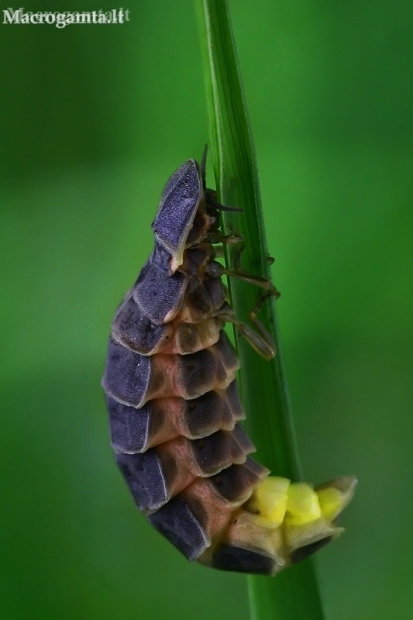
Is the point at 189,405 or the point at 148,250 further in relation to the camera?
the point at 148,250

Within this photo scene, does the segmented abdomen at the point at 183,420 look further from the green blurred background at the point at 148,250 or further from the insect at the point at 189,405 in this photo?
the green blurred background at the point at 148,250

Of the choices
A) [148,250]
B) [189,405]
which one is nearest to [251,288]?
[189,405]

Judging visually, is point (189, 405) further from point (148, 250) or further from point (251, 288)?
point (148, 250)

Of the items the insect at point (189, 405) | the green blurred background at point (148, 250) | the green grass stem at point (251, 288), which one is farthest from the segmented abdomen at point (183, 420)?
the green blurred background at point (148, 250)

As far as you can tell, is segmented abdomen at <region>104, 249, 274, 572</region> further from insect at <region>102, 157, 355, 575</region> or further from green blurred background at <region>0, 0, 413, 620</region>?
green blurred background at <region>0, 0, 413, 620</region>

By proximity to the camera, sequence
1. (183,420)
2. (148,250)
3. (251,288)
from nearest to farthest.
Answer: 1. (251,288)
2. (183,420)
3. (148,250)

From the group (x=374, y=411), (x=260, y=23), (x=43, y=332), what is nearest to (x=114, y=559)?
(x=43, y=332)
